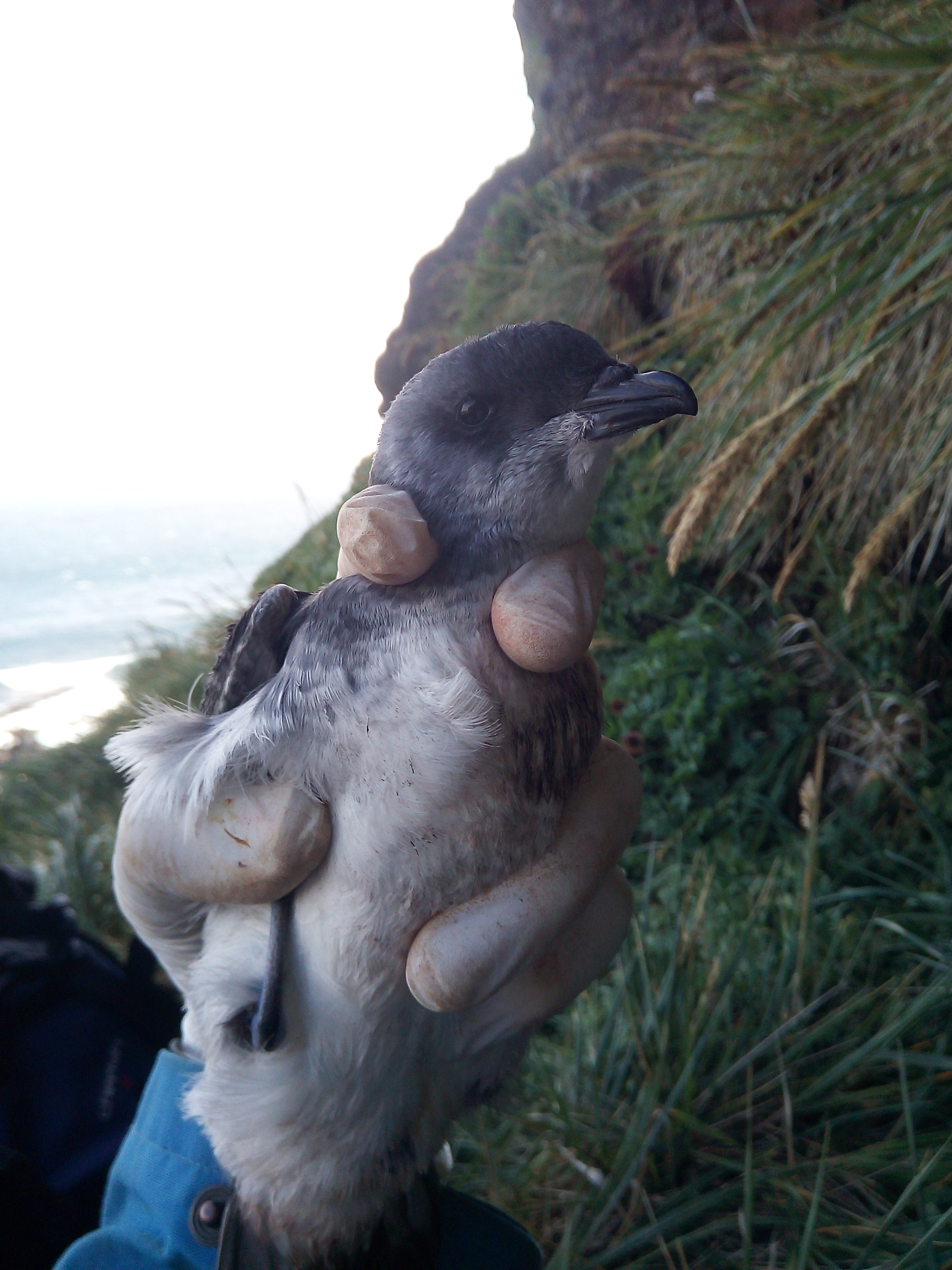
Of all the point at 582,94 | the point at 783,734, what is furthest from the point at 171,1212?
the point at 582,94

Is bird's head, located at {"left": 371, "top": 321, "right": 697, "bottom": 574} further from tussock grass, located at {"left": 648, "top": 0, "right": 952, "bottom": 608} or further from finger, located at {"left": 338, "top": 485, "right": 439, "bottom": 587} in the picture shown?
tussock grass, located at {"left": 648, "top": 0, "right": 952, "bottom": 608}

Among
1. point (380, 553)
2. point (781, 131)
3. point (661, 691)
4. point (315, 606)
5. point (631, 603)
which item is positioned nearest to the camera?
point (380, 553)

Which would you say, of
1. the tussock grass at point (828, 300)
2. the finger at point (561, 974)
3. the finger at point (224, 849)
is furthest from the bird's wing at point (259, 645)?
the tussock grass at point (828, 300)

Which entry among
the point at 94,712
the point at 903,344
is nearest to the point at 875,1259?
the point at 903,344

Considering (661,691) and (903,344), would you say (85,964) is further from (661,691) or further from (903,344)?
(903,344)

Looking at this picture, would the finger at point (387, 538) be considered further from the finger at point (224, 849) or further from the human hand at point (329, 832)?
the finger at point (224, 849)
